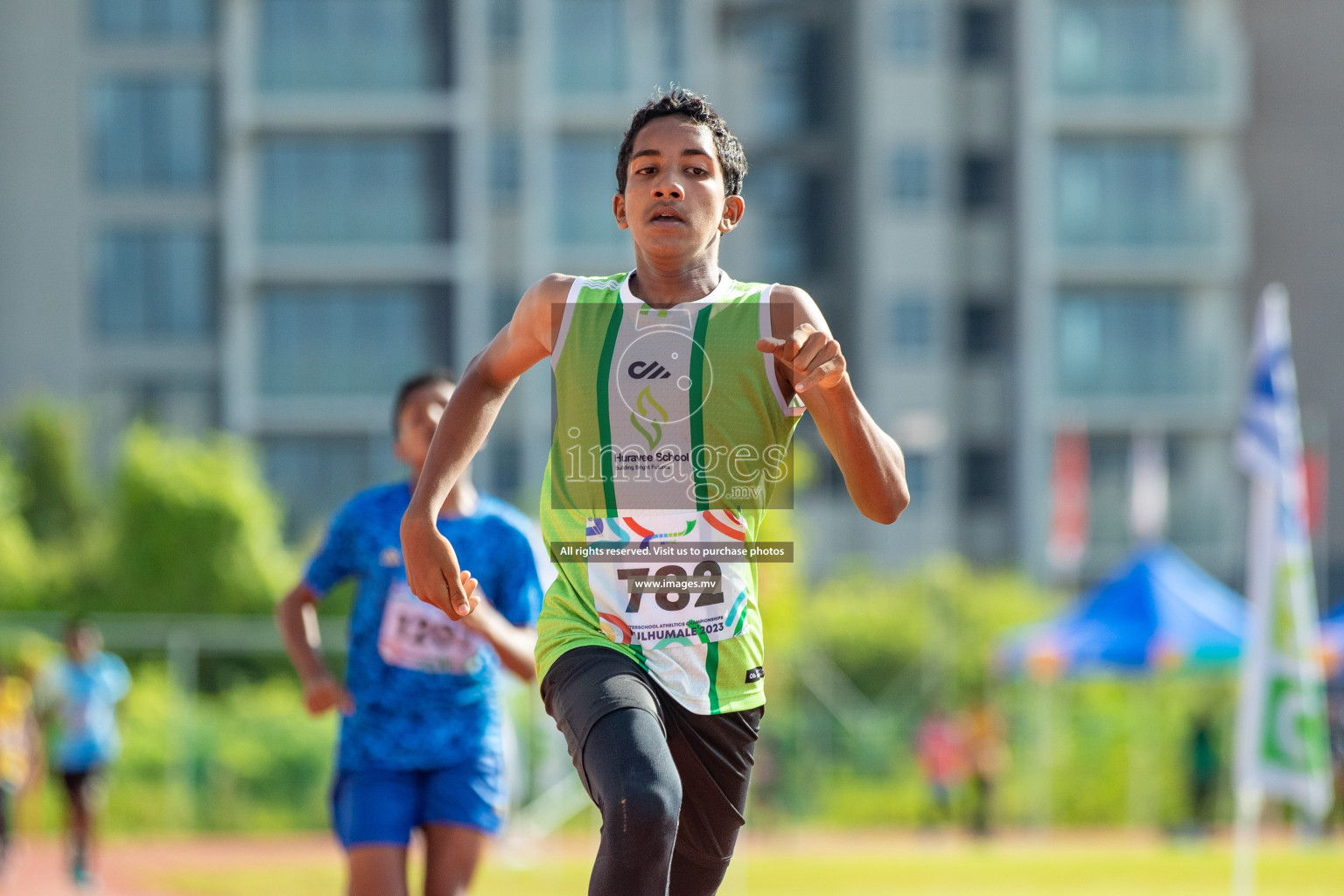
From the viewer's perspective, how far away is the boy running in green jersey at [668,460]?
12.6 feet

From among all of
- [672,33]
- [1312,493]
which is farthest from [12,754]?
[672,33]

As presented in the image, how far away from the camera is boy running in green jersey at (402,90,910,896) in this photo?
12.6 feet

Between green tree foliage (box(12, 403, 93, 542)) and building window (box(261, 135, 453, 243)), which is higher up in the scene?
building window (box(261, 135, 453, 243))

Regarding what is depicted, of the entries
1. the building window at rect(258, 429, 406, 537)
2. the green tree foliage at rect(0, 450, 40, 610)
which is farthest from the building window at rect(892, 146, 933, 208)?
the green tree foliage at rect(0, 450, 40, 610)

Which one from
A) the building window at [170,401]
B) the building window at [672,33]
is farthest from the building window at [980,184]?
the building window at [170,401]

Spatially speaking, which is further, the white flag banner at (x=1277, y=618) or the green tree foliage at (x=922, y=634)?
the green tree foliage at (x=922, y=634)

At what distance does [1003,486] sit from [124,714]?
2683 centimetres

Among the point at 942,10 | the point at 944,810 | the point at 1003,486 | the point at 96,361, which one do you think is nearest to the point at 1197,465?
the point at 1003,486

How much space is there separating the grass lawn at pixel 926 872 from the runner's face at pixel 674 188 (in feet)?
38.5

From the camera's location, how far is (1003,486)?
4578 centimetres

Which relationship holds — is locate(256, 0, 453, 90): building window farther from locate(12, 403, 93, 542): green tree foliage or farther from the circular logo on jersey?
the circular logo on jersey

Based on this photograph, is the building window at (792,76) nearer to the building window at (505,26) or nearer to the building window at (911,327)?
the building window at (911,327)

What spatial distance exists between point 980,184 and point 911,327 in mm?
3981

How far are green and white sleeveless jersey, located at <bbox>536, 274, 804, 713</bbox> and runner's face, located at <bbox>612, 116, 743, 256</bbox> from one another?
134mm
